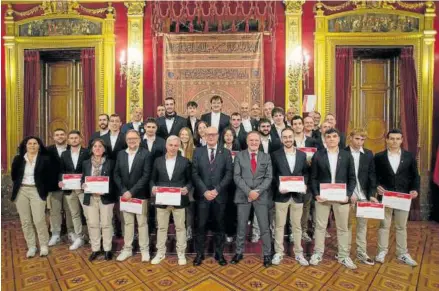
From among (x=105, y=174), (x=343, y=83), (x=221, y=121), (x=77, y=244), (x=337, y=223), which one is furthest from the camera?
(x=343, y=83)

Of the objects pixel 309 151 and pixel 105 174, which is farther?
pixel 309 151

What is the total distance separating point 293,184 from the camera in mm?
3549

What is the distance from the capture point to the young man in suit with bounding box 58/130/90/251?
13.4ft

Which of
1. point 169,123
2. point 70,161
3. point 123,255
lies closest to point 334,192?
point 169,123

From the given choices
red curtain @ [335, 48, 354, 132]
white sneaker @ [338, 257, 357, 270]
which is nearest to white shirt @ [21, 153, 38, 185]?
white sneaker @ [338, 257, 357, 270]

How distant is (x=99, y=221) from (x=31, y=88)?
391cm

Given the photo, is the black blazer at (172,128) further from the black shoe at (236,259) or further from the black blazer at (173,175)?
the black shoe at (236,259)

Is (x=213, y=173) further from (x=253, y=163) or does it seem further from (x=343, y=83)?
(x=343, y=83)

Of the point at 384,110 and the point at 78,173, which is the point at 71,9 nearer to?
the point at 78,173

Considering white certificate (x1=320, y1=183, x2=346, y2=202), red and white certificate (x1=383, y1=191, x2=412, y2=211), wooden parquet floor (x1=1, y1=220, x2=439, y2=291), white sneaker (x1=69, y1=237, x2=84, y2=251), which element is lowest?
wooden parquet floor (x1=1, y1=220, x2=439, y2=291)

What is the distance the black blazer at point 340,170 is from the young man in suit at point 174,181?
1.52 metres

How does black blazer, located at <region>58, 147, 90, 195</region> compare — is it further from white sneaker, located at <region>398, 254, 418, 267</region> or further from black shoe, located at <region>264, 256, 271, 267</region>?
white sneaker, located at <region>398, 254, 418, 267</region>

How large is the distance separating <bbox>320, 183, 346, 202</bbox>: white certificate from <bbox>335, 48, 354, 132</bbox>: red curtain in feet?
9.08

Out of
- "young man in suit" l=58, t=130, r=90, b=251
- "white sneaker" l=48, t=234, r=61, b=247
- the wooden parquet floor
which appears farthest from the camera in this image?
"white sneaker" l=48, t=234, r=61, b=247
